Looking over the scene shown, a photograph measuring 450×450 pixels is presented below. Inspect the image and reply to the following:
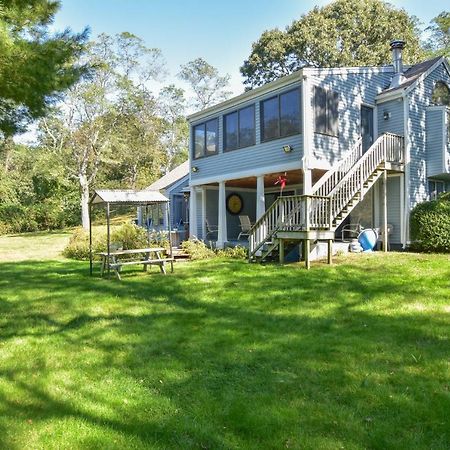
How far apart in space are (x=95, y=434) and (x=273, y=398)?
139 cm

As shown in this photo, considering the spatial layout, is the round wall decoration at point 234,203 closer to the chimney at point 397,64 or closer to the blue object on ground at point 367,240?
the blue object on ground at point 367,240

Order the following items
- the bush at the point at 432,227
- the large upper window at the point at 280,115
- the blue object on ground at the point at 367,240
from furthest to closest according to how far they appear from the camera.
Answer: the blue object on ground at the point at 367,240
the large upper window at the point at 280,115
the bush at the point at 432,227

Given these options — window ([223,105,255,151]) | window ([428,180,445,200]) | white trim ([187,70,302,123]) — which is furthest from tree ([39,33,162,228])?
window ([428,180,445,200])

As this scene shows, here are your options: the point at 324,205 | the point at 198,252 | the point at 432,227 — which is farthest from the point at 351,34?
the point at 324,205

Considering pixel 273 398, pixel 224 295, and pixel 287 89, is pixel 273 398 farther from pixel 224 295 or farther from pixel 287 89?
pixel 287 89

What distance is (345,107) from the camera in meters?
13.2

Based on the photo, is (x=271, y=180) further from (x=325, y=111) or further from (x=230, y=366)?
(x=230, y=366)

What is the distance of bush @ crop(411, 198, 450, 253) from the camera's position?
12062 mm

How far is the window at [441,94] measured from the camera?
14.6 metres

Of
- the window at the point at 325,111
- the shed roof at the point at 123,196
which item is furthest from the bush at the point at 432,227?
the shed roof at the point at 123,196

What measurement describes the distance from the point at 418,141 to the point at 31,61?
11557 mm

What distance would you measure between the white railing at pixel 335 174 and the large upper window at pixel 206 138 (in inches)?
202

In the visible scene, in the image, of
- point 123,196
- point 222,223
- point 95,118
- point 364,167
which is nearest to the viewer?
point 123,196

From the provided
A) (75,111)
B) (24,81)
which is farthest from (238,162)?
(75,111)
